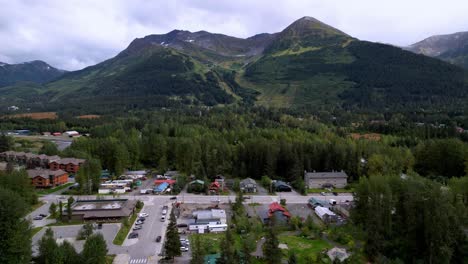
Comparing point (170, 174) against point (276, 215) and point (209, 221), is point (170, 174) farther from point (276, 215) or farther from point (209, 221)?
point (276, 215)

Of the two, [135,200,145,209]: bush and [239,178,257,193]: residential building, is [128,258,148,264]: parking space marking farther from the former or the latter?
[239,178,257,193]: residential building

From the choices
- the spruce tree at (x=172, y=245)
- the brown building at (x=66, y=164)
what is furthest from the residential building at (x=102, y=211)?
the brown building at (x=66, y=164)

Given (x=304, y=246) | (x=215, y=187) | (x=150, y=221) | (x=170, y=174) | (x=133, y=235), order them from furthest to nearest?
(x=170, y=174), (x=215, y=187), (x=150, y=221), (x=133, y=235), (x=304, y=246)

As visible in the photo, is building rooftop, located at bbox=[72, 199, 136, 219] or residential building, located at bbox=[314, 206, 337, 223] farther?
building rooftop, located at bbox=[72, 199, 136, 219]

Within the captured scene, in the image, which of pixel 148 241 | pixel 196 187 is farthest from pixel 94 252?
pixel 196 187

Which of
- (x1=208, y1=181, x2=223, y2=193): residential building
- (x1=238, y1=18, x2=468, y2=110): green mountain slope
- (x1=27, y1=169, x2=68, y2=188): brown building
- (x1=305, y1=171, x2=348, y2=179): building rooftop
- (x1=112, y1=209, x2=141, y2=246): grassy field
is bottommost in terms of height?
(x1=112, y1=209, x2=141, y2=246): grassy field

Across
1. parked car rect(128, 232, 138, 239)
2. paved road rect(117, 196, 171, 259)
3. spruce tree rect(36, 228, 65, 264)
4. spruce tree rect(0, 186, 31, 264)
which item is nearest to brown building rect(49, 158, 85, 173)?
paved road rect(117, 196, 171, 259)
